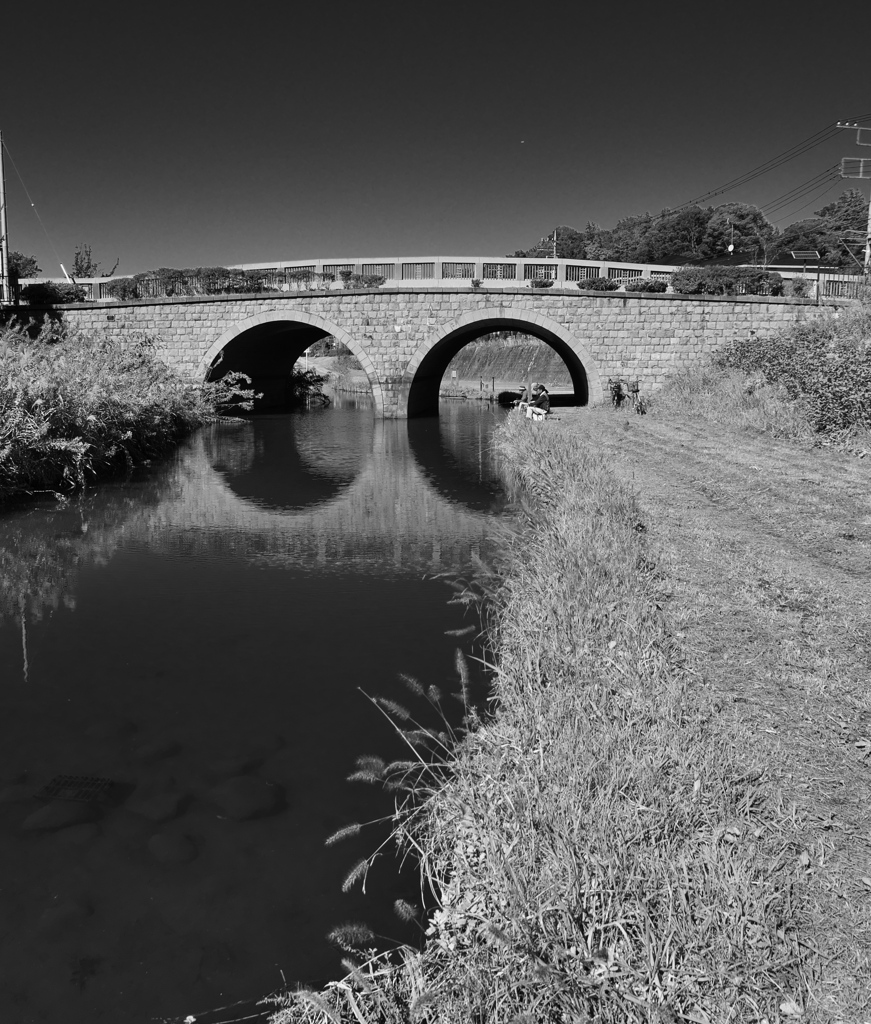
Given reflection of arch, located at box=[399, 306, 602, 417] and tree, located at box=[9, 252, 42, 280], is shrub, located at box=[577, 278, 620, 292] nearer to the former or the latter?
reflection of arch, located at box=[399, 306, 602, 417]

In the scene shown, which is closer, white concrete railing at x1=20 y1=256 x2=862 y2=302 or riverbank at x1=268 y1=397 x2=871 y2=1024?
riverbank at x1=268 y1=397 x2=871 y2=1024

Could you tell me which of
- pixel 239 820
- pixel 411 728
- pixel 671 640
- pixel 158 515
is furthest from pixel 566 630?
pixel 158 515

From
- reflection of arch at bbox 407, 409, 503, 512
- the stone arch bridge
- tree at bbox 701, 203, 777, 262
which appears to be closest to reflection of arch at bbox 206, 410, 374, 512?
reflection of arch at bbox 407, 409, 503, 512

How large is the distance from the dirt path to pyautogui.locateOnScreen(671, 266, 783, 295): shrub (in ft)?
53.6

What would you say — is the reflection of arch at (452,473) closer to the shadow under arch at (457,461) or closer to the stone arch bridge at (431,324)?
the shadow under arch at (457,461)

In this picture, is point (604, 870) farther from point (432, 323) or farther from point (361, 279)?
point (361, 279)

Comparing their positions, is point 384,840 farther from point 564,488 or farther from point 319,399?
point 319,399

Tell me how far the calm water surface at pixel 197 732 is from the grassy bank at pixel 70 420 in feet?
4.17

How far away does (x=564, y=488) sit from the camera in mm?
10562

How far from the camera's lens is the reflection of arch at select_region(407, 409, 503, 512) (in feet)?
45.6

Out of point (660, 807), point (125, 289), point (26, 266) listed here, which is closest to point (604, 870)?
point (660, 807)

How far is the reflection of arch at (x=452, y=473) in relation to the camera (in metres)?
13.9

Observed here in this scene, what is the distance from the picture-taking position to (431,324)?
92.0 feet

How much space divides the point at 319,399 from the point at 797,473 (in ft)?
105
